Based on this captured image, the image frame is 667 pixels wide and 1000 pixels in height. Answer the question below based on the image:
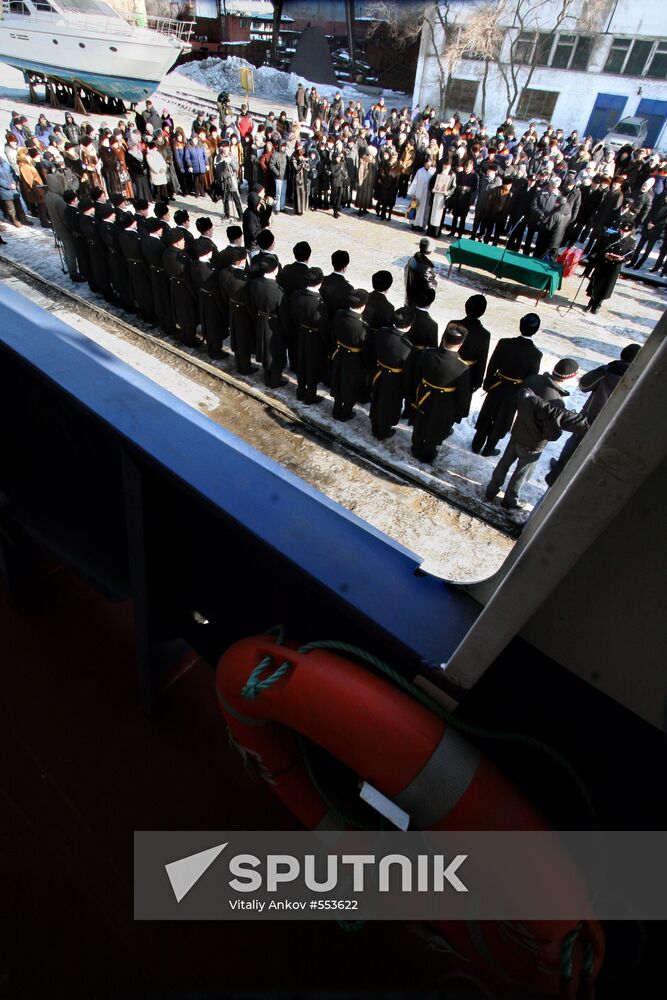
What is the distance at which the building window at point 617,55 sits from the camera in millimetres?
23297

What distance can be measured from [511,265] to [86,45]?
19.9 meters

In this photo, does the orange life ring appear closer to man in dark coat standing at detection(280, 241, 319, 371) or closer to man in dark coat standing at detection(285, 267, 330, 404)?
man in dark coat standing at detection(285, 267, 330, 404)

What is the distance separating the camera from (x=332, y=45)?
33.1 metres

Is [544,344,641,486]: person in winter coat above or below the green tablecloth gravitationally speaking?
above

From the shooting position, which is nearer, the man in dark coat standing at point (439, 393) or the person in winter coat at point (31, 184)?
the man in dark coat standing at point (439, 393)

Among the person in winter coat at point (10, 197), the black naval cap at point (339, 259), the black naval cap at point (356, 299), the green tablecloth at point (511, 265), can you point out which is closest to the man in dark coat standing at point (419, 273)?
the black naval cap at point (356, 299)

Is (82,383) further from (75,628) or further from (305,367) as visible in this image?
(305,367)

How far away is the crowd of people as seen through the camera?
17.5ft

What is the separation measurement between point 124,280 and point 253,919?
816 centimetres

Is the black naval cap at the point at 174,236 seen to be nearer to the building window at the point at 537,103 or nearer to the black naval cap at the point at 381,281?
the black naval cap at the point at 381,281

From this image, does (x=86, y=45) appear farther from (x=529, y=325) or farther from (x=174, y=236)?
(x=529, y=325)

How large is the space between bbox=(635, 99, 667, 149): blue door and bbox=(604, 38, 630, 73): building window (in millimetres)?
1995

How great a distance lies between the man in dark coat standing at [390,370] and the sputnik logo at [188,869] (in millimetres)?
4417

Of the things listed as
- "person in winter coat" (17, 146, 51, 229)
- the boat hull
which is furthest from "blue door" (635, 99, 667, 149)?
"person in winter coat" (17, 146, 51, 229)
